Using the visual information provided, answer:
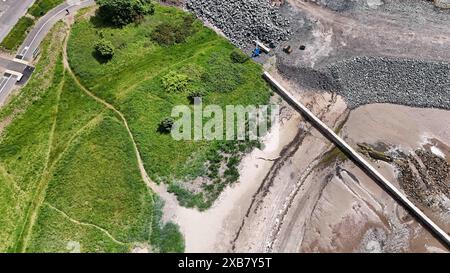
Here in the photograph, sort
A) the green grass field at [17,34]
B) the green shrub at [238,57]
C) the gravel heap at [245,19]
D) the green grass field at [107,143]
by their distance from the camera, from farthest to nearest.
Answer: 1. the gravel heap at [245,19]
2. the green shrub at [238,57]
3. the green grass field at [17,34]
4. the green grass field at [107,143]

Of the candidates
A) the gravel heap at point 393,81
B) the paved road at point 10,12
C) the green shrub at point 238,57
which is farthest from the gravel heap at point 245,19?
the paved road at point 10,12

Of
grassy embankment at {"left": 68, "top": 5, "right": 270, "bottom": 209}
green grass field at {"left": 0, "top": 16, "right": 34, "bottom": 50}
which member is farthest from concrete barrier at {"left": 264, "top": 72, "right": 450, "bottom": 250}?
green grass field at {"left": 0, "top": 16, "right": 34, "bottom": 50}

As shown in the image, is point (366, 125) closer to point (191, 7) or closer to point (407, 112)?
point (407, 112)

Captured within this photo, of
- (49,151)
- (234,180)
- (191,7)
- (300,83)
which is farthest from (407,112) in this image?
(49,151)

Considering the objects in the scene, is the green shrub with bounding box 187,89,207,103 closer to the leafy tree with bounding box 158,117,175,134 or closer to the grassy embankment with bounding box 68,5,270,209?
the grassy embankment with bounding box 68,5,270,209

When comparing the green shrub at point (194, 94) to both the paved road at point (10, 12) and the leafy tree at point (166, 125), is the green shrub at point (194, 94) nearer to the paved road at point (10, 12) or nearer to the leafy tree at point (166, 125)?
the leafy tree at point (166, 125)
